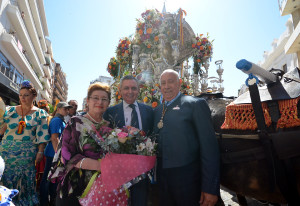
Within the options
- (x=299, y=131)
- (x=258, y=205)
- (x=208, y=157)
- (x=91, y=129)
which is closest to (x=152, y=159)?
(x=208, y=157)

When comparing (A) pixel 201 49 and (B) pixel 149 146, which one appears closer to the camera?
(B) pixel 149 146

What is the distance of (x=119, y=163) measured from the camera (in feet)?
5.73

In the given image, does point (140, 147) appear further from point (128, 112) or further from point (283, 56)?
point (283, 56)

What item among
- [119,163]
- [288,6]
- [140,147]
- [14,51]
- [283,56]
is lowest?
[119,163]

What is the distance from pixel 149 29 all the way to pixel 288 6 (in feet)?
43.2

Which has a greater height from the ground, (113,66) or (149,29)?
(149,29)

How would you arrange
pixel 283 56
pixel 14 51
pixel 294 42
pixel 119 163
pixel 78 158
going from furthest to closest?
pixel 283 56 → pixel 14 51 → pixel 294 42 → pixel 78 158 → pixel 119 163

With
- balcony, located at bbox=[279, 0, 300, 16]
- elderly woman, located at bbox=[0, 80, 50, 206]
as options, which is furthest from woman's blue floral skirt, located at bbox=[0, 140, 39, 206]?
balcony, located at bbox=[279, 0, 300, 16]

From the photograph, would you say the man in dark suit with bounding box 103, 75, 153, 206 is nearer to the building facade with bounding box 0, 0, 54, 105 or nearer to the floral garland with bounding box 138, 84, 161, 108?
the floral garland with bounding box 138, 84, 161, 108

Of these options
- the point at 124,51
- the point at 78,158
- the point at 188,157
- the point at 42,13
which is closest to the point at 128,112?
the point at 78,158

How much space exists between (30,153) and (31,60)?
2700 cm

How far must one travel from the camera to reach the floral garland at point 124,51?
23.5 ft

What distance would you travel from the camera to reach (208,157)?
1805 millimetres

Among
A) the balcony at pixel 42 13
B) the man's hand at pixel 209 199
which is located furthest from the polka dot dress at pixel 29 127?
the balcony at pixel 42 13
